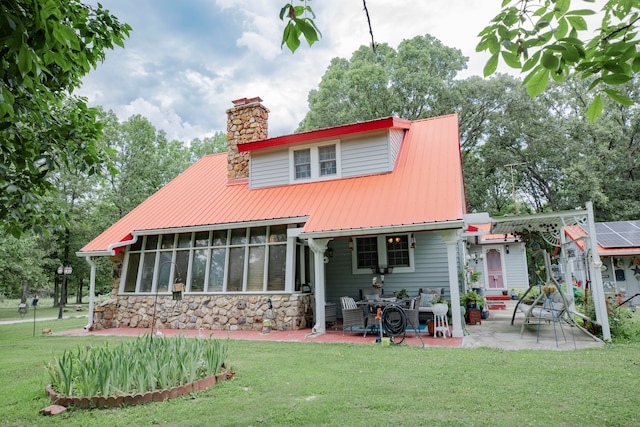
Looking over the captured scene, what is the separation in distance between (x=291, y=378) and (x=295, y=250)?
513 cm

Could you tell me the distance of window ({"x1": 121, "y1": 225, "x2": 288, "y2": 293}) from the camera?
10.2 meters

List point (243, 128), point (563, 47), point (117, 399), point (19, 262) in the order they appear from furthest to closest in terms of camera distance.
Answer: point (19, 262) < point (243, 128) < point (117, 399) < point (563, 47)

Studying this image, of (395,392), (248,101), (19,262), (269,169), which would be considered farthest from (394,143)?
(19,262)

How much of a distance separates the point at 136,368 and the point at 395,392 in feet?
9.58

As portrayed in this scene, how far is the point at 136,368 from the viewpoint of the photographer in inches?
173

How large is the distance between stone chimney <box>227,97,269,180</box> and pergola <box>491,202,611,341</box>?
7.85m

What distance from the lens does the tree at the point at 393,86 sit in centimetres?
2103

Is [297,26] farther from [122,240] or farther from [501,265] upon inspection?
[501,265]

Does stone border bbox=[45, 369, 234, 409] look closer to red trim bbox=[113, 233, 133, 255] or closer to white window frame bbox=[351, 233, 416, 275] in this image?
white window frame bbox=[351, 233, 416, 275]

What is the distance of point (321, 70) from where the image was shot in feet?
81.0

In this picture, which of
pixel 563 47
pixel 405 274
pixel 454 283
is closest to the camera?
pixel 563 47

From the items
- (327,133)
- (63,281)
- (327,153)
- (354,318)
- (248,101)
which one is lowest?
(354,318)

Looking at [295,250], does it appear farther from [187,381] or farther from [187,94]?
[187,94]

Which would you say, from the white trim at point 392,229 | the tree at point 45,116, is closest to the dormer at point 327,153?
the white trim at point 392,229
